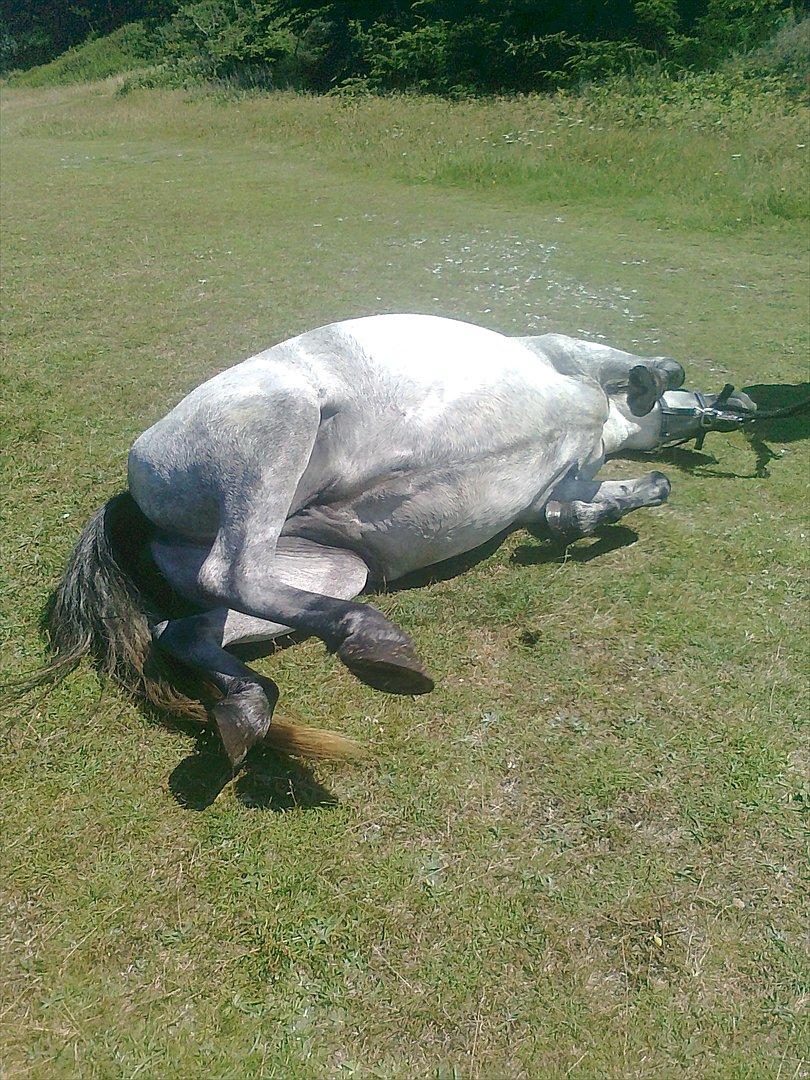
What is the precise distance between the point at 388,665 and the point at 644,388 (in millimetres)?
2239

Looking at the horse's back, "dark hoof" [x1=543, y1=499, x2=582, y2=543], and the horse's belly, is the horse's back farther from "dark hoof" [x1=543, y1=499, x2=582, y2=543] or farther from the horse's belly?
"dark hoof" [x1=543, y1=499, x2=582, y2=543]

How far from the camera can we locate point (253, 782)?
249 cm

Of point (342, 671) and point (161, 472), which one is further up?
point (161, 472)

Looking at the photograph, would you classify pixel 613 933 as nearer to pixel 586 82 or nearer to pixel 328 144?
pixel 328 144

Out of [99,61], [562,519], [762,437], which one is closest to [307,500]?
[562,519]

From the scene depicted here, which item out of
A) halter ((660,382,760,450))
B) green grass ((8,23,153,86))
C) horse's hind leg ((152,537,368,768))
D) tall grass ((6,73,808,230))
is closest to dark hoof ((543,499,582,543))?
horse's hind leg ((152,537,368,768))

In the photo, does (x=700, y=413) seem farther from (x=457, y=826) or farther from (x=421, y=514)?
(x=457, y=826)

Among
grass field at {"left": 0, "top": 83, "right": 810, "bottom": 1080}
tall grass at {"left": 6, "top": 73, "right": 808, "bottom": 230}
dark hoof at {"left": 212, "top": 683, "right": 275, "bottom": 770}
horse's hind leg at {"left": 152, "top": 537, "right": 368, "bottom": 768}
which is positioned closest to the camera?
grass field at {"left": 0, "top": 83, "right": 810, "bottom": 1080}

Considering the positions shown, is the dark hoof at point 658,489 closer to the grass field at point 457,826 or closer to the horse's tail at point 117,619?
the grass field at point 457,826

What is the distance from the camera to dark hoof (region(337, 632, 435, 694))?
2.14 metres

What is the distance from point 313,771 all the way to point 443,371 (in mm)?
1555

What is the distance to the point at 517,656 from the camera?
302 centimetres

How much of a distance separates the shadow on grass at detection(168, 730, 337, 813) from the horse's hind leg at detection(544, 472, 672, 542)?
1604 mm

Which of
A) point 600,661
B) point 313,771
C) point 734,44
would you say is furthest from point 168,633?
point 734,44
